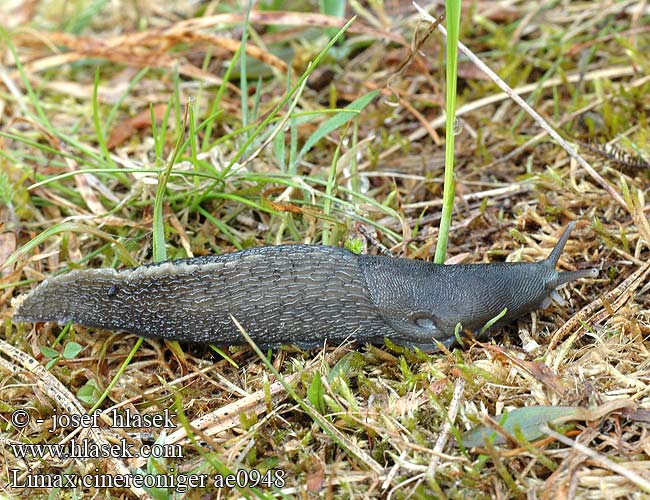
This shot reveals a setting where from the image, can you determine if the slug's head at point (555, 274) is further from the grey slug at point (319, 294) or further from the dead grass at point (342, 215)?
the dead grass at point (342, 215)

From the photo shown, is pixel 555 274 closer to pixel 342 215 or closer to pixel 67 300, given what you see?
pixel 342 215

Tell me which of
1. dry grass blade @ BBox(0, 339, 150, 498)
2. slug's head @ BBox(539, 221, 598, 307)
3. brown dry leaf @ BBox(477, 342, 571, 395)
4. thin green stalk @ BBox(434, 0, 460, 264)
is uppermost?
thin green stalk @ BBox(434, 0, 460, 264)

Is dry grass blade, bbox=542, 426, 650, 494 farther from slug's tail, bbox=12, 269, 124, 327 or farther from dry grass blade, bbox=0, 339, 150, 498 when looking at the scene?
slug's tail, bbox=12, 269, 124, 327

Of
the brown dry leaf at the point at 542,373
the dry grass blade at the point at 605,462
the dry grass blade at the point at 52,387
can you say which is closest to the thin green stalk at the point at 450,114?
the brown dry leaf at the point at 542,373

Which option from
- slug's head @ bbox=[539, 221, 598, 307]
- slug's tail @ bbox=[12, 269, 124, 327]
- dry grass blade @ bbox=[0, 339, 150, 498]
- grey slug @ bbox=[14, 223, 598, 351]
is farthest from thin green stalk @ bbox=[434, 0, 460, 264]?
dry grass blade @ bbox=[0, 339, 150, 498]

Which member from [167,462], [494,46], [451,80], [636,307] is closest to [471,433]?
[636,307]

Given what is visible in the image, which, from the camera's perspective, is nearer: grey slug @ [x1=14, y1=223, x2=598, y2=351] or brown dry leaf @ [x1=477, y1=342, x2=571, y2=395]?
A: brown dry leaf @ [x1=477, y1=342, x2=571, y2=395]

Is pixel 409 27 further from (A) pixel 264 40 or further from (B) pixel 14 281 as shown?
(B) pixel 14 281
